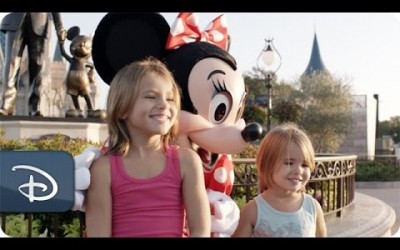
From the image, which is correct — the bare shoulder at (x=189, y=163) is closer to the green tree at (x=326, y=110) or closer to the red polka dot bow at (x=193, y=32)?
the red polka dot bow at (x=193, y=32)

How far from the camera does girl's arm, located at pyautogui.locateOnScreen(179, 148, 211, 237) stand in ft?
5.92

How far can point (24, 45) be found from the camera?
22.0 feet

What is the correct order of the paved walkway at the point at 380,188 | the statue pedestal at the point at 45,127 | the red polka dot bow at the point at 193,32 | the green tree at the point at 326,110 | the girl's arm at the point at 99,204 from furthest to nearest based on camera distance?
1. the green tree at the point at 326,110
2. the paved walkway at the point at 380,188
3. the statue pedestal at the point at 45,127
4. the red polka dot bow at the point at 193,32
5. the girl's arm at the point at 99,204

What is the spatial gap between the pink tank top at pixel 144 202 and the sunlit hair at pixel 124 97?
0.09 meters

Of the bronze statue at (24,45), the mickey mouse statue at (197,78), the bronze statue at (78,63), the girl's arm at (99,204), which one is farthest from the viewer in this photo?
the bronze statue at (78,63)

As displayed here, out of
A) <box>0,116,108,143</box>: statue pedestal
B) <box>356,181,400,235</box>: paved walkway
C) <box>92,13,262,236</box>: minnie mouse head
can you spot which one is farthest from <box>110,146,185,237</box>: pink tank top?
<box>356,181,400,235</box>: paved walkway

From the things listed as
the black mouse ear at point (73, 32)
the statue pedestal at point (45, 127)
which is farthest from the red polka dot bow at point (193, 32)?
the black mouse ear at point (73, 32)

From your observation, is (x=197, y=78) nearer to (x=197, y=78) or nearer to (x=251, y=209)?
(x=197, y=78)

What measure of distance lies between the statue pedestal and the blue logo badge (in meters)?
4.73

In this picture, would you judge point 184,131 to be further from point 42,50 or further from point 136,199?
point 42,50

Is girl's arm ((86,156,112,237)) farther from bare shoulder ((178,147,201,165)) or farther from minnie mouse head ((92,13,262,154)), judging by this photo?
minnie mouse head ((92,13,262,154))

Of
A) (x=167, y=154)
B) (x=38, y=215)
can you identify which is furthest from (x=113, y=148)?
(x=38, y=215)

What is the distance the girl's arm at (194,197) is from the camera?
1.80m

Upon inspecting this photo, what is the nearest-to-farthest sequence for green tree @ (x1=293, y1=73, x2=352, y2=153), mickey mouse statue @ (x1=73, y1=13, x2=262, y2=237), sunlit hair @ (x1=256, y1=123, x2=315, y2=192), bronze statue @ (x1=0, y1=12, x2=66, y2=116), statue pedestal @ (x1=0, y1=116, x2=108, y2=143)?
sunlit hair @ (x1=256, y1=123, x2=315, y2=192), mickey mouse statue @ (x1=73, y1=13, x2=262, y2=237), bronze statue @ (x1=0, y1=12, x2=66, y2=116), statue pedestal @ (x1=0, y1=116, x2=108, y2=143), green tree @ (x1=293, y1=73, x2=352, y2=153)
